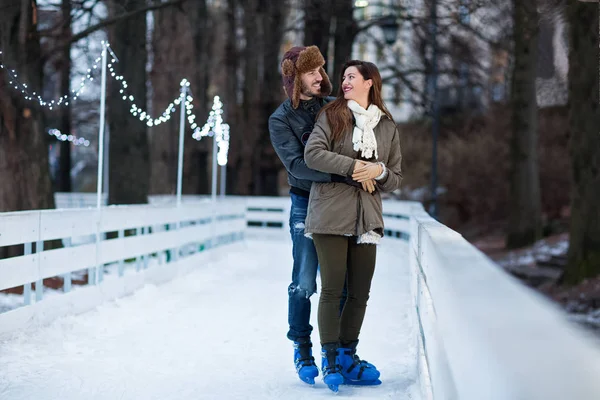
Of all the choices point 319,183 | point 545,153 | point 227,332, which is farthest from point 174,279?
point 545,153

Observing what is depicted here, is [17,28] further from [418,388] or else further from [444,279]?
[444,279]

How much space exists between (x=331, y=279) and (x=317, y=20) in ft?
37.0

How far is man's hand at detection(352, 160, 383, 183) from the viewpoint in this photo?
520 cm

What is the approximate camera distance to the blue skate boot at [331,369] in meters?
5.25

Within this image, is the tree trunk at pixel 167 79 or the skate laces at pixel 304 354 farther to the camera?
the tree trunk at pixel 167 79

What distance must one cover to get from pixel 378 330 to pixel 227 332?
48.7 inches

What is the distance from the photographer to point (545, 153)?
29484mm

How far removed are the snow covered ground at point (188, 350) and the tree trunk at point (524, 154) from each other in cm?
1402

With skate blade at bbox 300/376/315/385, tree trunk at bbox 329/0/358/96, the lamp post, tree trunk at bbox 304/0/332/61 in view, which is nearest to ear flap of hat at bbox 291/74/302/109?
skate blade at bbox 300/376/315/385

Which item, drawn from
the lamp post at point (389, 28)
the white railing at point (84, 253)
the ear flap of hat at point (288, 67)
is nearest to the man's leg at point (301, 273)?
the ear flap of hat at point (288, 67)

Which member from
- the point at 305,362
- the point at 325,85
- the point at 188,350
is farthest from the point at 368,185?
the point at 188,350

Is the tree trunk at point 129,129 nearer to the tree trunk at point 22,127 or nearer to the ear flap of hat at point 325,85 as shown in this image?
the tree trunk at point 22,127

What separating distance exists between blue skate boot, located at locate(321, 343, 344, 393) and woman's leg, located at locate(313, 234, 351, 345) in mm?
38

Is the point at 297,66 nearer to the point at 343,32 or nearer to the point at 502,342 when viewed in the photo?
the point at 502,342
